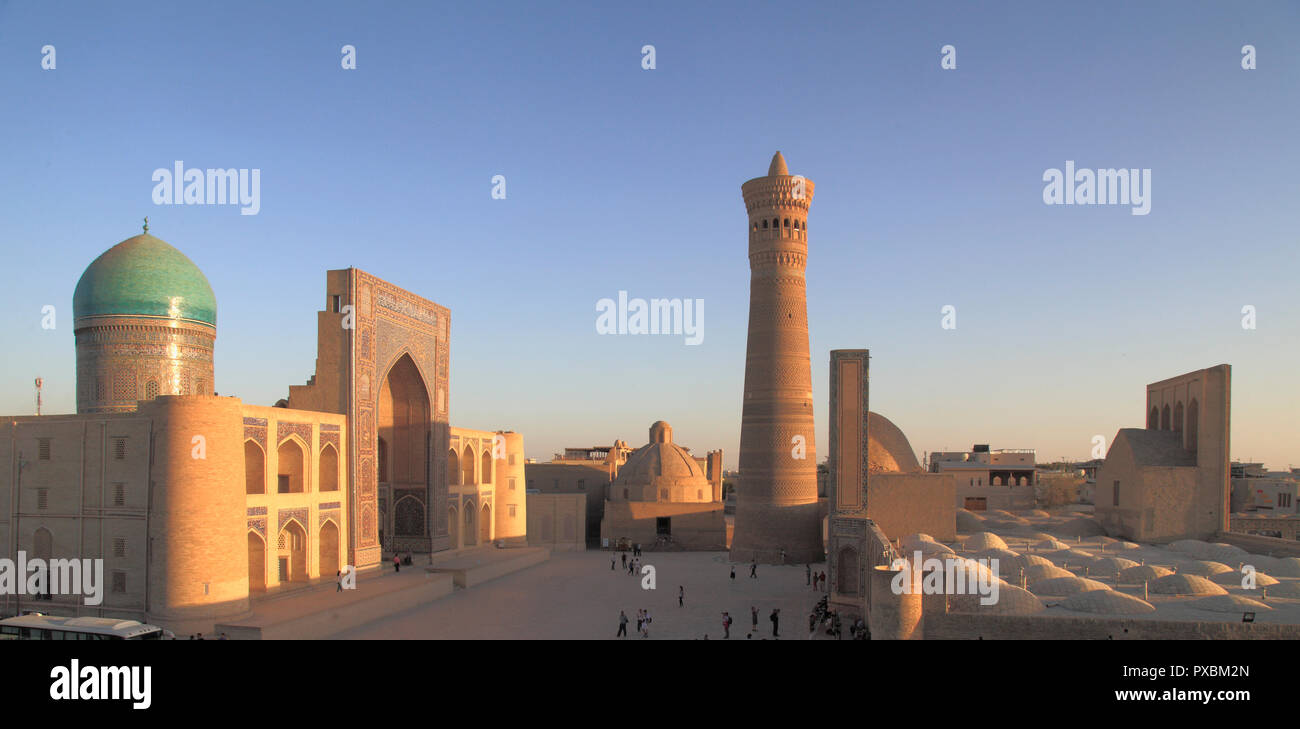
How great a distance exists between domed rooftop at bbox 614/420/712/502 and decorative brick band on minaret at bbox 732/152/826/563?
6.48 metres

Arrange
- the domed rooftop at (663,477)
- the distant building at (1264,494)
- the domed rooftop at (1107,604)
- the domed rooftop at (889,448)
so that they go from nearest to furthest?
1. the domed rooftop at (1107,604)
2. the domed rooftop at (889,448)
3. the domed rooftop at (663,477)
4. the distant building at (1264,494)

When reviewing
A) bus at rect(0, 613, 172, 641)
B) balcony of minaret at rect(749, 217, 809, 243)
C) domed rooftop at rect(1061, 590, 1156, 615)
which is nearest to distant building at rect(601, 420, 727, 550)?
balcony of minaret at rect(749, 217, 809, 243)

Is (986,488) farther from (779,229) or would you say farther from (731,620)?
(731,620)

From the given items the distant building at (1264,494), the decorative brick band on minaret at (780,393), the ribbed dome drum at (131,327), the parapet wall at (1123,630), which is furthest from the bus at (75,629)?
the distant building at (1264,494)

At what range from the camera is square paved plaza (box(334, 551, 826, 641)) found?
67.2 ft

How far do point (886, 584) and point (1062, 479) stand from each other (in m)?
37.3

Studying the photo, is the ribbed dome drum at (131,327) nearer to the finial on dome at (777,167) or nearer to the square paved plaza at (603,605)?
the square paved plaza at (603,605)

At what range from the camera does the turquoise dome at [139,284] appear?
2602 cm

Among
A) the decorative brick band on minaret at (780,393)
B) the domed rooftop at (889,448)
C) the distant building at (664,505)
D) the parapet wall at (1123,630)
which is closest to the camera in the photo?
the parapet wall at (1123,630)

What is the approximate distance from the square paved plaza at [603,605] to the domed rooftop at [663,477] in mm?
6861

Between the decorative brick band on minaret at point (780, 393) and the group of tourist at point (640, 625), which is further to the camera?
the decorative brick band on minaret at point (780, 393)

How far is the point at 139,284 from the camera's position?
26.1m

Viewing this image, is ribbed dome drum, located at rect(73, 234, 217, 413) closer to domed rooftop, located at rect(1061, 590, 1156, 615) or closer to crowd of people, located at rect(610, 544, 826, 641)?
crowd of people, located at rect(610, 544, 826, 641)
